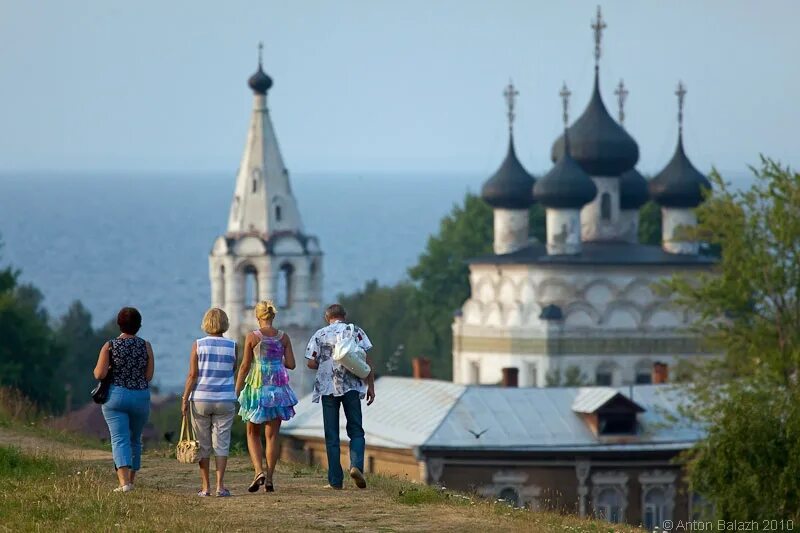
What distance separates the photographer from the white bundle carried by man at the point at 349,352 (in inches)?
678

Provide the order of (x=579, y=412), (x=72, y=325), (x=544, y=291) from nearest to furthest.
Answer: (x=579, y=412) < (x=544, y=291) < (x=72, y=325)

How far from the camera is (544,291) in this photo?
55.2m

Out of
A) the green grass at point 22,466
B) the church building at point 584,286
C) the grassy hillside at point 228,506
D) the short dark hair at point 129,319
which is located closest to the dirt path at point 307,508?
the grassy hillside at point 228,506

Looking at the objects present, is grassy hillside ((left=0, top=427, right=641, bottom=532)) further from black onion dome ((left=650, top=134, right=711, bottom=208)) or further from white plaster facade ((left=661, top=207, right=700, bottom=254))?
black onion dome ((left=650, top=134, right=711, bottom=208))

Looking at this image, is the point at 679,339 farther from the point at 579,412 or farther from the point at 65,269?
the point at 65,269

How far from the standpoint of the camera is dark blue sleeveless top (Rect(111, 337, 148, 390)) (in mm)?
16719

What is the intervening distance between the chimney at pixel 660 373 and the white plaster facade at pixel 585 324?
4.25 m

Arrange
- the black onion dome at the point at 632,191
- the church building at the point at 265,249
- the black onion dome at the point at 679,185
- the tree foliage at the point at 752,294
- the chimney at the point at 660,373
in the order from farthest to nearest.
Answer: the church building at the point at 265,249 < the black onion dome at the point at 632,191 < the black onion dome at the point at 679,185 < the chimney at the point at 660,373 < the tree foliage at the point at 752,294

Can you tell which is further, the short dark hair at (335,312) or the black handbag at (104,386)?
the short dark hair at (335,312)

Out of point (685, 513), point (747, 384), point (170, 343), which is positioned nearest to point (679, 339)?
point (685, 513)

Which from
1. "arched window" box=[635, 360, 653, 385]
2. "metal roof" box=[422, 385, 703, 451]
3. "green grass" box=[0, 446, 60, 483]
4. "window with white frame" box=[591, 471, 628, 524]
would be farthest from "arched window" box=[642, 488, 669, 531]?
"green grass" box=[0, 446, 60, 483]

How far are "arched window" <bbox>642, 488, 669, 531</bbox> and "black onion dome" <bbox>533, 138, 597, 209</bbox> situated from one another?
50.8 feet

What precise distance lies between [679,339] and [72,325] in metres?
24.4

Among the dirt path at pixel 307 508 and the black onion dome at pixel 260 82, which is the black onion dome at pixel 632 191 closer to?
the black onion dome at pixel 260 82
